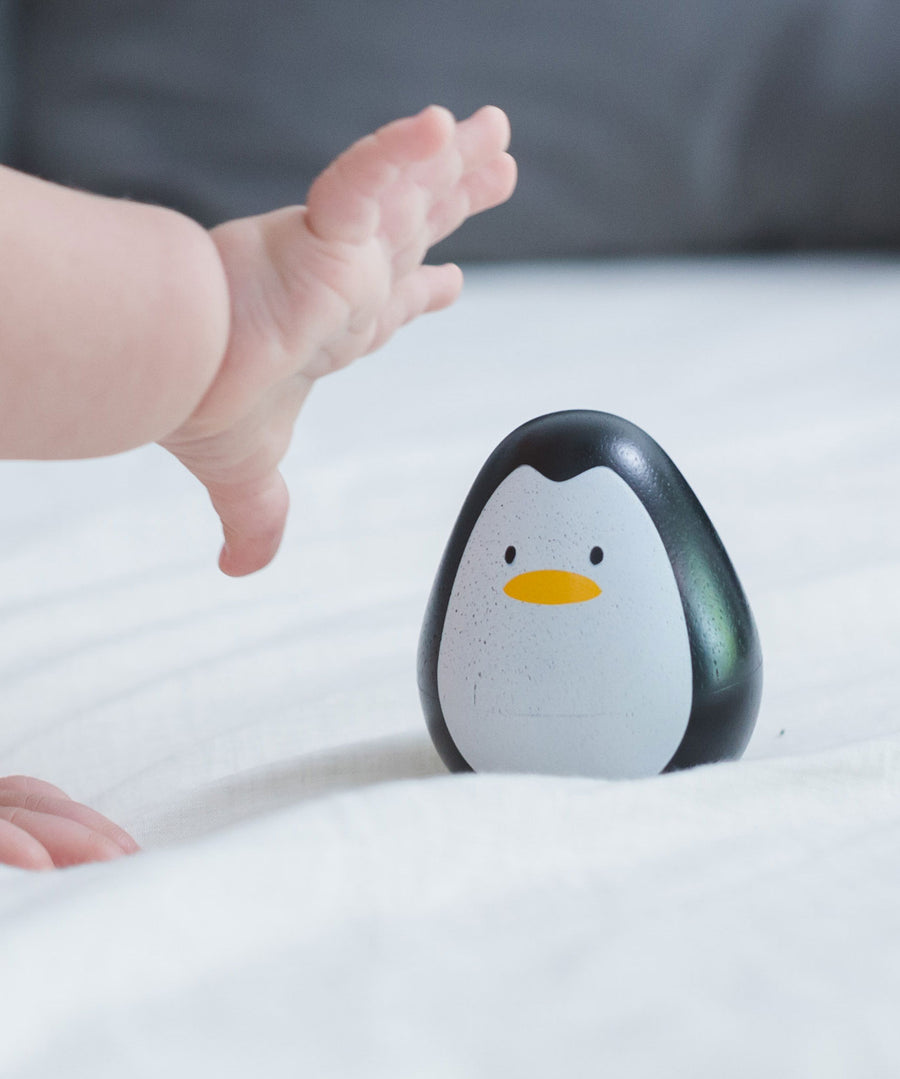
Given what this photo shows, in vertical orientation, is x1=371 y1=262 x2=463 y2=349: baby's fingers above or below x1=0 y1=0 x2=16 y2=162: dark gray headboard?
below

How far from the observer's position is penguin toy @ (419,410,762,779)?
409mm

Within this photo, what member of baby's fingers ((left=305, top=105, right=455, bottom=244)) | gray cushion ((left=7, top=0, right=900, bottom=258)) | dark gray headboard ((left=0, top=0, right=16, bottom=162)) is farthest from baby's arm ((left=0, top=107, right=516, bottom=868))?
dark gray headboard ((left=0, top=0, right=16, bottom=162))

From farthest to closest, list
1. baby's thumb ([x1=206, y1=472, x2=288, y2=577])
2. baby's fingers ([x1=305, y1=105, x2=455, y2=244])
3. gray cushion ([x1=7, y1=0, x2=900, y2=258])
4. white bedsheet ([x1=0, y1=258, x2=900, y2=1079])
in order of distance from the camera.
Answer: gray cushion ([x1=7, y1=0, x2=900, y2=258]), baby's thumb ([x1=206, y1=472, x2=288, y2=577]), baby's fingers ([x1=305, y1=105, x2=455, y2=244]), white bedsheet ([x1=0, y1=258, x2=900, y2=1079])

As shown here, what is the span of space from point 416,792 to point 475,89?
3.69 ft

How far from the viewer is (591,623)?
0.41 meters

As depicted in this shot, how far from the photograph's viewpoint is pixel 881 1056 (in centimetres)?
24

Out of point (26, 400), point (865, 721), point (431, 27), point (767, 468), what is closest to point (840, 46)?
point (431, 27)

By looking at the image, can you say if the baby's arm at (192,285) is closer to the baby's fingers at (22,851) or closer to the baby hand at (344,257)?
the baby hand at (344,257)

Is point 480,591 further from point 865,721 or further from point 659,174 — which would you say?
point 659,174

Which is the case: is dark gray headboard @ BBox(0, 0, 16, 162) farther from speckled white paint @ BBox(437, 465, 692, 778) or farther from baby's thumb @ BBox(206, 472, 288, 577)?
speckled white paint @ BBox(437, 465, 692, 778)

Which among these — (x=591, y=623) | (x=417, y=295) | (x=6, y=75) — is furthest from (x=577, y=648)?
(x=6, y=75)

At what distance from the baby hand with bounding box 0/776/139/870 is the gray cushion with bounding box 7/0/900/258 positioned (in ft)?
3.28

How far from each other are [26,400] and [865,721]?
31 cm

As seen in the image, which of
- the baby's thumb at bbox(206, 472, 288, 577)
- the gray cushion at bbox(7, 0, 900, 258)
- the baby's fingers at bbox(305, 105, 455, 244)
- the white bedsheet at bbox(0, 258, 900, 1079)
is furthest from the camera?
the gray cushion at bbox(7, 0, 900, 258)
